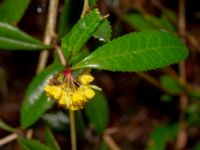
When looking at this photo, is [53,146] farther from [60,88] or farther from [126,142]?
[126,142]

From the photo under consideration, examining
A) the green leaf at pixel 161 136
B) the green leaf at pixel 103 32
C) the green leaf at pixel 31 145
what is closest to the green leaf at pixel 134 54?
the green leaf at pixel 103 32

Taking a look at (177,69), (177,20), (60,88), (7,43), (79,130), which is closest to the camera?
(60,88)

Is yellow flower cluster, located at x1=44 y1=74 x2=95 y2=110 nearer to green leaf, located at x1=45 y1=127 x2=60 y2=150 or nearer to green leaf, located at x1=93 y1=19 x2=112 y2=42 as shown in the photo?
green leaf, located at x1=93 y1=19 x2=112 y2=42

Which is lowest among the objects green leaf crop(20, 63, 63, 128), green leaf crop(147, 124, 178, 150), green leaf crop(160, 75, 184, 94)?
green leaf crop(147, 124, 178, 150)

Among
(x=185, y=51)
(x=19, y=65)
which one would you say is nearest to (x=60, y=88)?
(x=185, y=51)

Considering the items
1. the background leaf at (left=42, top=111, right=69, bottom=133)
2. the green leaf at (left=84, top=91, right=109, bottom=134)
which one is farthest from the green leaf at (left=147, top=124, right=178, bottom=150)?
the background leaf at (left=42, top=111, right=69, bottom=133)

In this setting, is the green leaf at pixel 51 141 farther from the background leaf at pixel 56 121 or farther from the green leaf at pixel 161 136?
the green leaf at pixel 161 136

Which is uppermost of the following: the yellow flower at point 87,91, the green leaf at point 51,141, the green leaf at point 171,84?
the yellow flower at point 87,91
